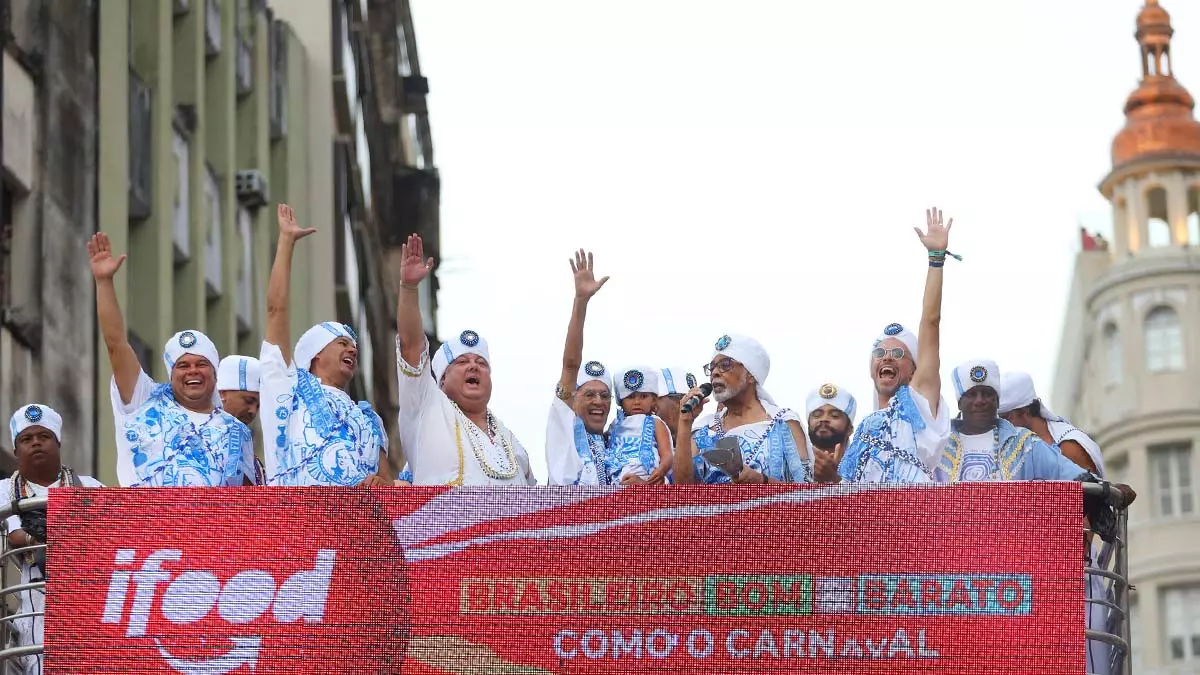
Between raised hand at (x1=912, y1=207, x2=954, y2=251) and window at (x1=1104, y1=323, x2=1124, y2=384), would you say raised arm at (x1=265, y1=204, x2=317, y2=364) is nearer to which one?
raised hand at (x1=912, y1=207, x2=954, y2=251)

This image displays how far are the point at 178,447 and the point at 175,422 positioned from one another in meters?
0.12

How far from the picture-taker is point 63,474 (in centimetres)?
1328

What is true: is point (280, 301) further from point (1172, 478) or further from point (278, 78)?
point (1172, 478)

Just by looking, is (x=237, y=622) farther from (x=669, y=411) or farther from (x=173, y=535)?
(x=669, y=411)

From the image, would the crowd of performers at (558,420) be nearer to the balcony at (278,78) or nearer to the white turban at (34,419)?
the white turban at (34,419)

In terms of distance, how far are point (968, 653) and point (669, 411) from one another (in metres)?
2.72

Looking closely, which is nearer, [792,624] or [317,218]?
[792,624]

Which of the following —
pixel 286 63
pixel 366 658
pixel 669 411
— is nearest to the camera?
pixel 366 658

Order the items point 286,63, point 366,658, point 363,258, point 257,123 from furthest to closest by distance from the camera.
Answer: point 363,258 < point 286,63 < point 257,123 < point 366,658

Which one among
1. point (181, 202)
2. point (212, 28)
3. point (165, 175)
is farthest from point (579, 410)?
point (212, 28)

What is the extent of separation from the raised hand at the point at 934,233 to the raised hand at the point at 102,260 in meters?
3.62

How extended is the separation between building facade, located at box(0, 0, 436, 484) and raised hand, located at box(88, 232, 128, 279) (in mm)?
7497

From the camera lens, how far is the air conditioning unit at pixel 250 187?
107ft

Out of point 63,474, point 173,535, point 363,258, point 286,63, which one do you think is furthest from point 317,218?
point 173,535
